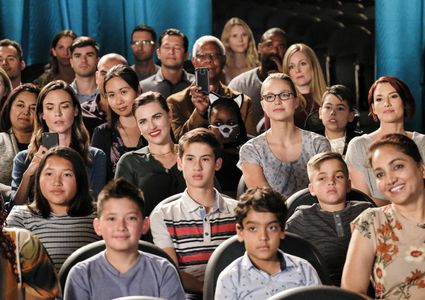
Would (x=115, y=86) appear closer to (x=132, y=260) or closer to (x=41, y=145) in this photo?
(x=41, y=145)

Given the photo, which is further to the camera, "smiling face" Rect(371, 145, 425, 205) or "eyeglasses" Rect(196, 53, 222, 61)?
"eyeglasses" Rect(196, 53, 222, 61)

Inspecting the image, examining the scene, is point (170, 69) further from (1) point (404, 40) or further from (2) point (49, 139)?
(2) point (49, 139)

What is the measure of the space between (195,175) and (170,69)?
237cm

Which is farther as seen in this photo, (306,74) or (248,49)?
(248,49)

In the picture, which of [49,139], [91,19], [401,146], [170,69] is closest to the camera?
[401,146]

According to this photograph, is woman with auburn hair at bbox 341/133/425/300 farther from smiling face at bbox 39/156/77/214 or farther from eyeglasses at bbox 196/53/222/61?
eyeglasses at bbox 196/53/222/61

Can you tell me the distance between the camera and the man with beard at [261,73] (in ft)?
21.2

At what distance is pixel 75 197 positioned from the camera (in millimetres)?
4062

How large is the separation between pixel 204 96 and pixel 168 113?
797mm

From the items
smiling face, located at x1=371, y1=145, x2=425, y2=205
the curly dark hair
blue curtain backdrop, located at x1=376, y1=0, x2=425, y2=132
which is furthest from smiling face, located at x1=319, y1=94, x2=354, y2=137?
the curly dark hair

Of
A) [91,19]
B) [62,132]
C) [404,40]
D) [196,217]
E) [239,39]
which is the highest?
[91,19]

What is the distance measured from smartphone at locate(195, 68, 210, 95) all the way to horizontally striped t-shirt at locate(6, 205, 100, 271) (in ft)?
5.54

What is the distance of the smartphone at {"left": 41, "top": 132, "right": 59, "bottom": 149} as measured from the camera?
14.8 ft

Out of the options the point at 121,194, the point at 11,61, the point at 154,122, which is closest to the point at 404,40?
the point at 154,122
